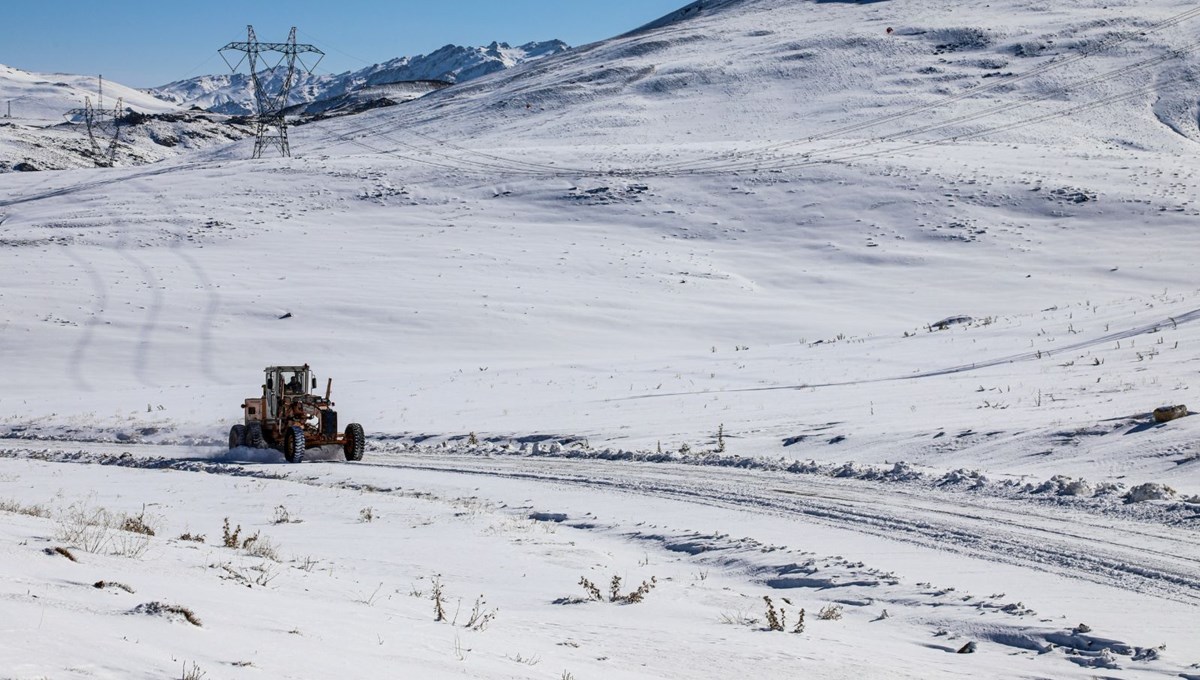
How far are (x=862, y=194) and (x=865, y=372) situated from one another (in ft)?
125

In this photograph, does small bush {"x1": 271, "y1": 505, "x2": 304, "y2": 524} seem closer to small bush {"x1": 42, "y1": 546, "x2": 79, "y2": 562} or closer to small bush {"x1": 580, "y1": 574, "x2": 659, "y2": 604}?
small bush {"x1": 580, "y1": 574, "x2": 659, "y2": 604}

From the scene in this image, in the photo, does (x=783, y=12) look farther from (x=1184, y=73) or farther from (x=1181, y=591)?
(x=1181, y=591)

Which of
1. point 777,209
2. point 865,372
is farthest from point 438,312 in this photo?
point 777,209

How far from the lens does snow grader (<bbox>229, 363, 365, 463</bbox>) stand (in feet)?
68.8

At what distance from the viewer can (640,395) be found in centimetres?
2780

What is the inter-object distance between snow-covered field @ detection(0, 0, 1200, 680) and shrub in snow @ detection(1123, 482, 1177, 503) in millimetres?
50

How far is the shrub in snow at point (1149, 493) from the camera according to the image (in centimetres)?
1236

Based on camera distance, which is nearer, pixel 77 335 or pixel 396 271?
pixel 77 335

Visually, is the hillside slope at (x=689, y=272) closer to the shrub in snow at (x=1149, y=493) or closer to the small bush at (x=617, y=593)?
the shrub in snow at (x=1149, y=493)

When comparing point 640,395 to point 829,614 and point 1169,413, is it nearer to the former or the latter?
point 1169,413

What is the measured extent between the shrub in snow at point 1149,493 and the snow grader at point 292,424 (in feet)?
44.2

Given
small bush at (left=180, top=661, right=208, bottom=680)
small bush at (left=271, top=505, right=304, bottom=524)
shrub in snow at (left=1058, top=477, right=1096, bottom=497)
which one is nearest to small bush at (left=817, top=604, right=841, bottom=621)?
shrub in snow at (left=1058, top=477, right=1096, bottom=497)

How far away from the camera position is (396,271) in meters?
50.6

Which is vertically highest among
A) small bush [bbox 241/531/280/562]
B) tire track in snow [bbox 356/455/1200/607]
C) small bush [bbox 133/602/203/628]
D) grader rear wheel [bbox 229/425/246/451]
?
small bush [bbox 133/602/203/628]
